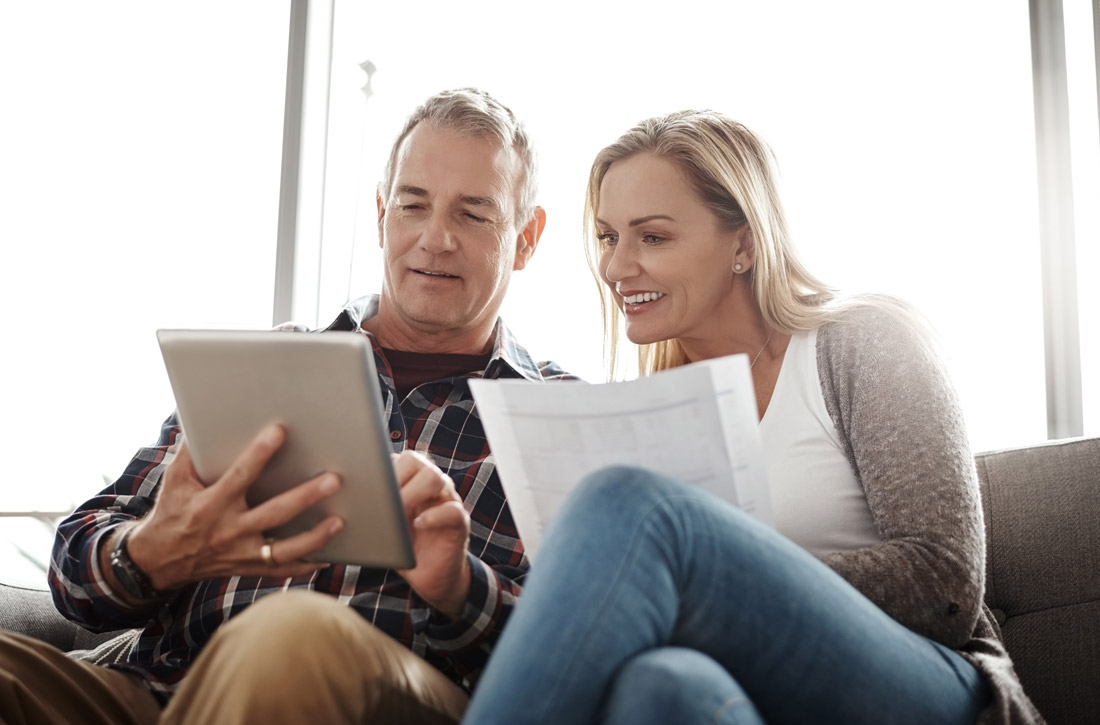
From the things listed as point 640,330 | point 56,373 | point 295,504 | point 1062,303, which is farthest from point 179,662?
point 1062,303

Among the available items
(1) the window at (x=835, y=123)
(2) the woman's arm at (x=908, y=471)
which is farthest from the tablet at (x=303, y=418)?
(1) the window at (x=835, y=123)

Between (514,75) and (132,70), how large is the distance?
119 cm

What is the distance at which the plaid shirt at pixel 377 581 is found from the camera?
120 centimetres

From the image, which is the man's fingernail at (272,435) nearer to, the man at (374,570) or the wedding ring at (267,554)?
the man at (374,570)

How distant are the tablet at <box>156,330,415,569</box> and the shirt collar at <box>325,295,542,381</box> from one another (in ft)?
2.10

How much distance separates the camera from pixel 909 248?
241 cm

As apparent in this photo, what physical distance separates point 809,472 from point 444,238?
736mm

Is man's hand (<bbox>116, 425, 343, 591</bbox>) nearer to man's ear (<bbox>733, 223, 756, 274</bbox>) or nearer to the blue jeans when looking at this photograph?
the blue jeans

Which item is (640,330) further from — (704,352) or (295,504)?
(295,504)

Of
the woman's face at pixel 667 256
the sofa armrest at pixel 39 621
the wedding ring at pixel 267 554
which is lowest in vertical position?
the sofa armrest at pixel 39 621

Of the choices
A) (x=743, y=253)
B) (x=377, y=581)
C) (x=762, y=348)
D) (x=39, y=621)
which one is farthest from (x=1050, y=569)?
(x=39, y=621)

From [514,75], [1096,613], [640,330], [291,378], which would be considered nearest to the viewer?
[291,378]

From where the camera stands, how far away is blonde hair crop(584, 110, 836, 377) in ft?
5.01

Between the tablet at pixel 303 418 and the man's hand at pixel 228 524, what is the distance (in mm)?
17
